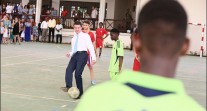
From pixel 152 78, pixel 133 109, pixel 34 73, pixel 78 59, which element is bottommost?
→ pixel 34 73

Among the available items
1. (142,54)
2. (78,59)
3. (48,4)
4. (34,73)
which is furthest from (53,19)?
(142,54)

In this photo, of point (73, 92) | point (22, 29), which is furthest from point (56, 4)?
point (73, 92)

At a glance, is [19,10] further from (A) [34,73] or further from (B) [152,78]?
(B) [152,78]

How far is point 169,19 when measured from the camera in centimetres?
152

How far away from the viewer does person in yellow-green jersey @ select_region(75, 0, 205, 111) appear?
4.83 feet

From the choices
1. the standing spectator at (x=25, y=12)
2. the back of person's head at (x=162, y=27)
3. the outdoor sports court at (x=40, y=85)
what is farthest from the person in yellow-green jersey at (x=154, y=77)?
the standing spectator at (x=25, y=12)

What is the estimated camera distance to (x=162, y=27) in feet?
4.96

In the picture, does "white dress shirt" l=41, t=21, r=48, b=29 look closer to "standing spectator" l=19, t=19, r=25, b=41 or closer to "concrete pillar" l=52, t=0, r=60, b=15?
"standing spectator" l=19, t=19, r=25, b=41

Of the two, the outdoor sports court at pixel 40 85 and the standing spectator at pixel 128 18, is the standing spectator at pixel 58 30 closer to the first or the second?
the standing spectator at pixel 128 18

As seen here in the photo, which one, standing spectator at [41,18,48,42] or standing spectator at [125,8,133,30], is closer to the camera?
standing spectator at [41,18,48,42]

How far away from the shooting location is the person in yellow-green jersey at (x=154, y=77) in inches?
58.0

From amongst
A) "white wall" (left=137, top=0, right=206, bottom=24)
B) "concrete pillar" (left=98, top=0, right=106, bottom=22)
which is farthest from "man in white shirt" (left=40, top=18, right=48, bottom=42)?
"white wall" (left=137, top=0, right=206, bottom=24)

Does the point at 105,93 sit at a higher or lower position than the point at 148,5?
lower

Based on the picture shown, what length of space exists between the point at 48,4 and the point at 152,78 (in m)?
33.6
